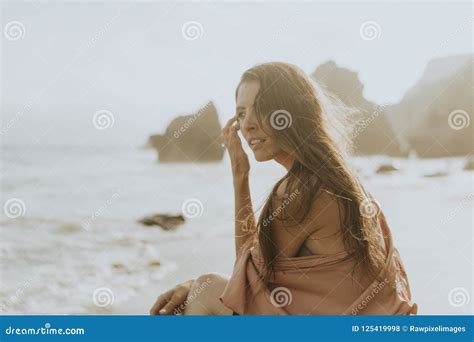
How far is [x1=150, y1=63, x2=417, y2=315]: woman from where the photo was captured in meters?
1.85

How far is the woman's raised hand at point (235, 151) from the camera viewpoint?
211cm

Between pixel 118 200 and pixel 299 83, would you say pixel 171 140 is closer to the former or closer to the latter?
pixel 118 200

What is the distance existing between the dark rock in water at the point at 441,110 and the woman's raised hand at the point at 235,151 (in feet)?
10.6

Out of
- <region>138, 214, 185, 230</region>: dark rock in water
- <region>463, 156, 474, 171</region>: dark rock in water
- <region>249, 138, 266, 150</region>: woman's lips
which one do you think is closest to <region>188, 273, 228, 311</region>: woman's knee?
<region>249, 138, 266, 150</region>: woman's lips

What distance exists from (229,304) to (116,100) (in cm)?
574

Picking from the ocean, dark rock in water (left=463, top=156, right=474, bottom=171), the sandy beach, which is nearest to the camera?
the sandy beach

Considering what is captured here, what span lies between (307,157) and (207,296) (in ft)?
1.79

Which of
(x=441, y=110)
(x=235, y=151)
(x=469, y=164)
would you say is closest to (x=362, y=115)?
(x=441, y=110)

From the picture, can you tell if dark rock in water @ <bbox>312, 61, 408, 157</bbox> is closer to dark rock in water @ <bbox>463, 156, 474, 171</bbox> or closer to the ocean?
the ocean

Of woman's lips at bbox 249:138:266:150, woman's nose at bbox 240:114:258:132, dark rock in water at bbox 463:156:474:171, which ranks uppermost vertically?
woman's nose at bbox 240:114:258:132

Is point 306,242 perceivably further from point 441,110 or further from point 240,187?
point 441,110

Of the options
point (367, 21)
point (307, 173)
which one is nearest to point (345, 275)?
point (307, 173)

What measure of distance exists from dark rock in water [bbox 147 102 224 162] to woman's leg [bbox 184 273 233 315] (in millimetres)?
4026

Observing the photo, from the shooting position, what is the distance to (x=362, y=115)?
4.21 m
